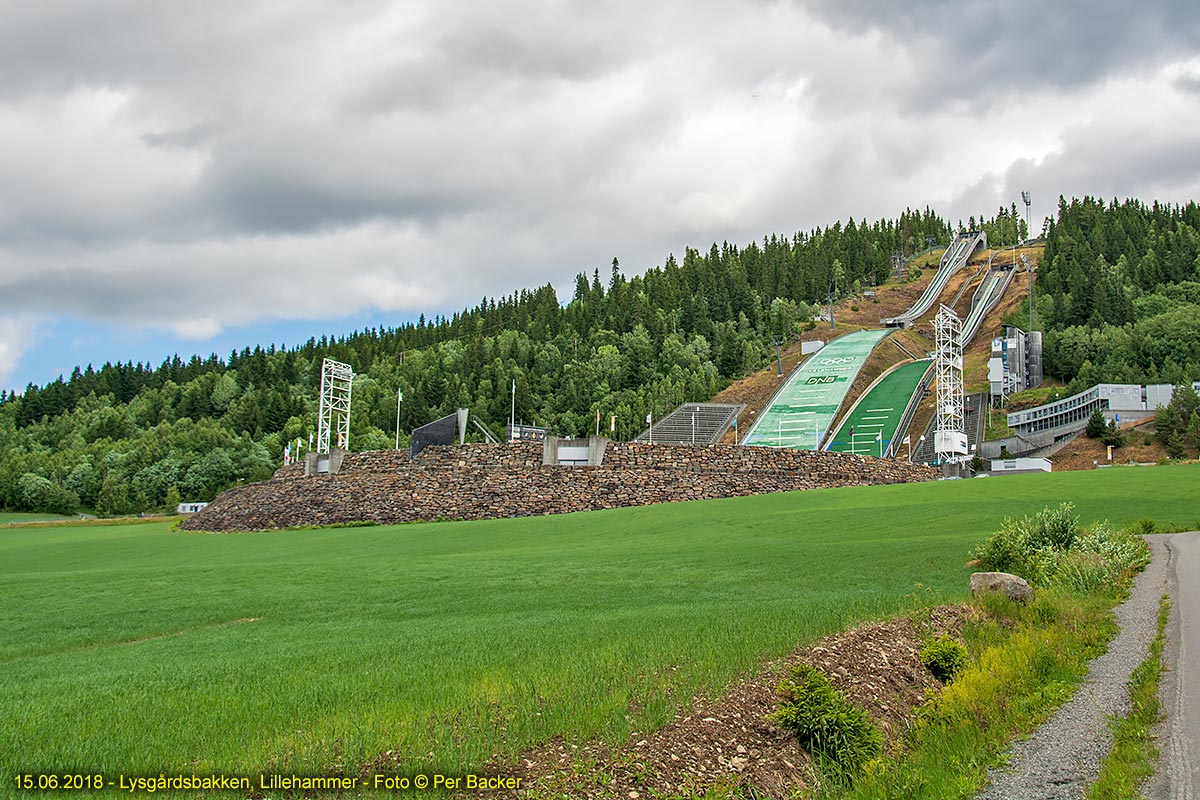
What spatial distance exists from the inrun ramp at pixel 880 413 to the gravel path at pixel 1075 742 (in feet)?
196

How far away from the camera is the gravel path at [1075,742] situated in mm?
7527

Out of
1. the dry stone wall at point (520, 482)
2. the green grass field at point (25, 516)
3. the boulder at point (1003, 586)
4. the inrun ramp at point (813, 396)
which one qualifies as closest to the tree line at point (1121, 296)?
the inrun ramp at point (813, 396)

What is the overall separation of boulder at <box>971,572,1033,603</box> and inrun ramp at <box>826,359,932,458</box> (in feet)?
182

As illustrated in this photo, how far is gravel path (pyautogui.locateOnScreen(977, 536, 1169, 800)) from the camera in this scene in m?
7.53

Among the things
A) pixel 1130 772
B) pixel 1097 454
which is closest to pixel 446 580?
pixel 1130 772

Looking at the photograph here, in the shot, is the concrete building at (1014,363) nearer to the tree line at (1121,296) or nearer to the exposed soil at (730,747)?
the tree line at (1121,296)

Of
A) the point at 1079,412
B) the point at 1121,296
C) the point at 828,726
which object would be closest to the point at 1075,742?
the point at 828,726

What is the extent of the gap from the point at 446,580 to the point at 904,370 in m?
94.1

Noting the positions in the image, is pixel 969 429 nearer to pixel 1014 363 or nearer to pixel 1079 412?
pixel 1079 412

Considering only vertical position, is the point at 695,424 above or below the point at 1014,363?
below

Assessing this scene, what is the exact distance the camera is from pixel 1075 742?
8500 mm

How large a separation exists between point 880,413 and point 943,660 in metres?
81.6

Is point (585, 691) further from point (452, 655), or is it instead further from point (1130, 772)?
point (1130, 772)

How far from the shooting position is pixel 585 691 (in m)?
9.16
